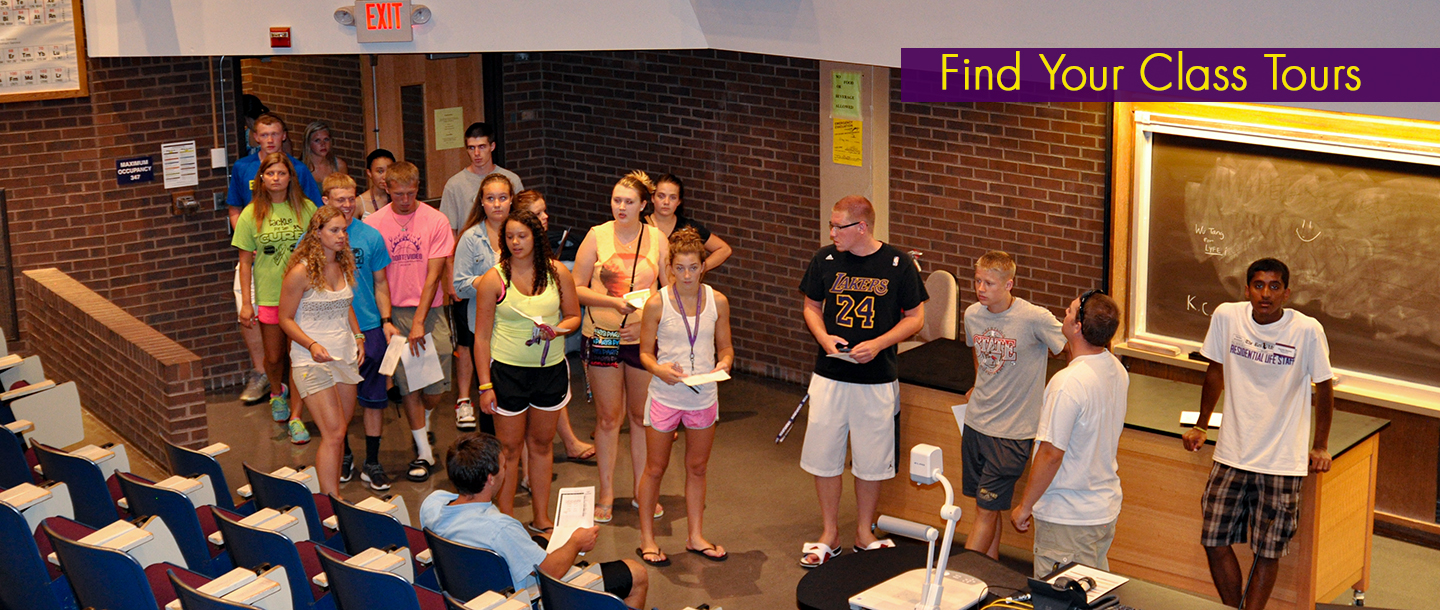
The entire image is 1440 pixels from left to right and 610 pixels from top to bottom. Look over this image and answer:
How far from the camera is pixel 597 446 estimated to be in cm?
695

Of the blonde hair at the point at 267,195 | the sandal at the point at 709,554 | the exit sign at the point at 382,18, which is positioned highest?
the exit sign at the point at 382,18

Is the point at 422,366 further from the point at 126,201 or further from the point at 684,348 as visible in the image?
the point at 126,201

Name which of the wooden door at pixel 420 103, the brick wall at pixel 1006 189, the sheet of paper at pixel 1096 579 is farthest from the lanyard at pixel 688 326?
the wooden door at pixel 420 103

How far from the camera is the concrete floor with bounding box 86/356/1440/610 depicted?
6.41 meters

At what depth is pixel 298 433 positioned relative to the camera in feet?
27.0

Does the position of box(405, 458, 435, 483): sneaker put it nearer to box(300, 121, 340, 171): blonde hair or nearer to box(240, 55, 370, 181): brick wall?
box(300, 121, 340, 171): blonde hair

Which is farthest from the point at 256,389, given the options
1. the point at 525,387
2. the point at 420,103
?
the point at 525,387

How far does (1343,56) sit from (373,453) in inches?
197

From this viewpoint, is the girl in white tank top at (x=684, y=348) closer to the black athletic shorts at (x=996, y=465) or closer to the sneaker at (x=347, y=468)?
the black athletic shorts at (x=996, y=465)

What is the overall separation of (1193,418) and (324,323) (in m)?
3.92

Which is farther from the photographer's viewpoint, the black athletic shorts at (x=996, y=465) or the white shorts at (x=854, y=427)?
the white shorts at (x=854, y=427)

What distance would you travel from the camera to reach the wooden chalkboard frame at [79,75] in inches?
326

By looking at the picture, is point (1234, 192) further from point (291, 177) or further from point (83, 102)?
point (83, 102)

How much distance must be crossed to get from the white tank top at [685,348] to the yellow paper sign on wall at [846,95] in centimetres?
288
